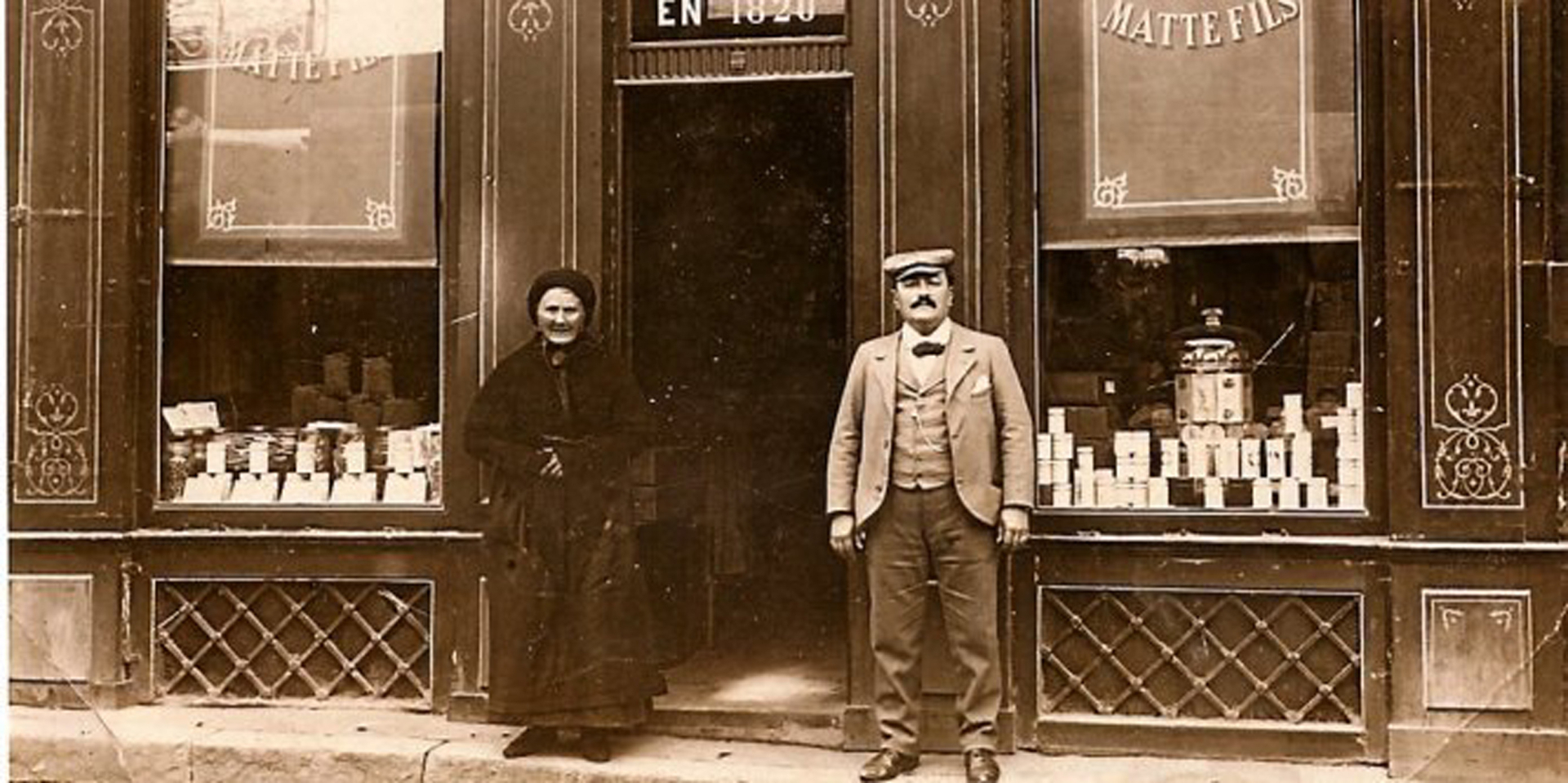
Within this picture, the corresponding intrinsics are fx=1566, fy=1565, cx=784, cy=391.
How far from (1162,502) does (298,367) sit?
13.4 ft

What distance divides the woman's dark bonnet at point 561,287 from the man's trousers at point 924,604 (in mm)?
1530

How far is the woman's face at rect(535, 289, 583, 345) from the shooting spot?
21.6 feet

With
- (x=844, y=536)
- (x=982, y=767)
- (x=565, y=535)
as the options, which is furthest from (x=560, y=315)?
(x=982, y=767)

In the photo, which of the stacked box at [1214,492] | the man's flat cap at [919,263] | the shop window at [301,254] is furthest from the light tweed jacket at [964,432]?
the shop window at [301,254]

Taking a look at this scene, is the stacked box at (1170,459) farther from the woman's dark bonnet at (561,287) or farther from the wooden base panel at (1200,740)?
the woman's dark bonnet at (561,287)

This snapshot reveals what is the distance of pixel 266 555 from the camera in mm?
7305

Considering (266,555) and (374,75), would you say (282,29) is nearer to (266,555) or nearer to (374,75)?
(374,75)

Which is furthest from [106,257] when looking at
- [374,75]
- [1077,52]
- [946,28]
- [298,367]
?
[1077,52]

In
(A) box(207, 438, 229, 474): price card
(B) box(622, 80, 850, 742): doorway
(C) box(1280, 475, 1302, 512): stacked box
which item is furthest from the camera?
(B) box(622, 80, 850, 742): doorway

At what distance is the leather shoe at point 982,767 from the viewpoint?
6211 mm

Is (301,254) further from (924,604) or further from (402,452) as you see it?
(924,604)

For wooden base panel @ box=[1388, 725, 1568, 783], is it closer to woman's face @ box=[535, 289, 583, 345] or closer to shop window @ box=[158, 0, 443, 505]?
woman's face @ box=[535, 289, 583, 345]

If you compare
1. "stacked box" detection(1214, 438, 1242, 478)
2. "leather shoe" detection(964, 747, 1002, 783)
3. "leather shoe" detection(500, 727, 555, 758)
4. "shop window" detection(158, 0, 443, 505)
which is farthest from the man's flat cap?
"leather shoe" detection(500, 727, 555, 758)

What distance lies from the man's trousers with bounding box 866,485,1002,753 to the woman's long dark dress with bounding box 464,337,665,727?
1030mm
